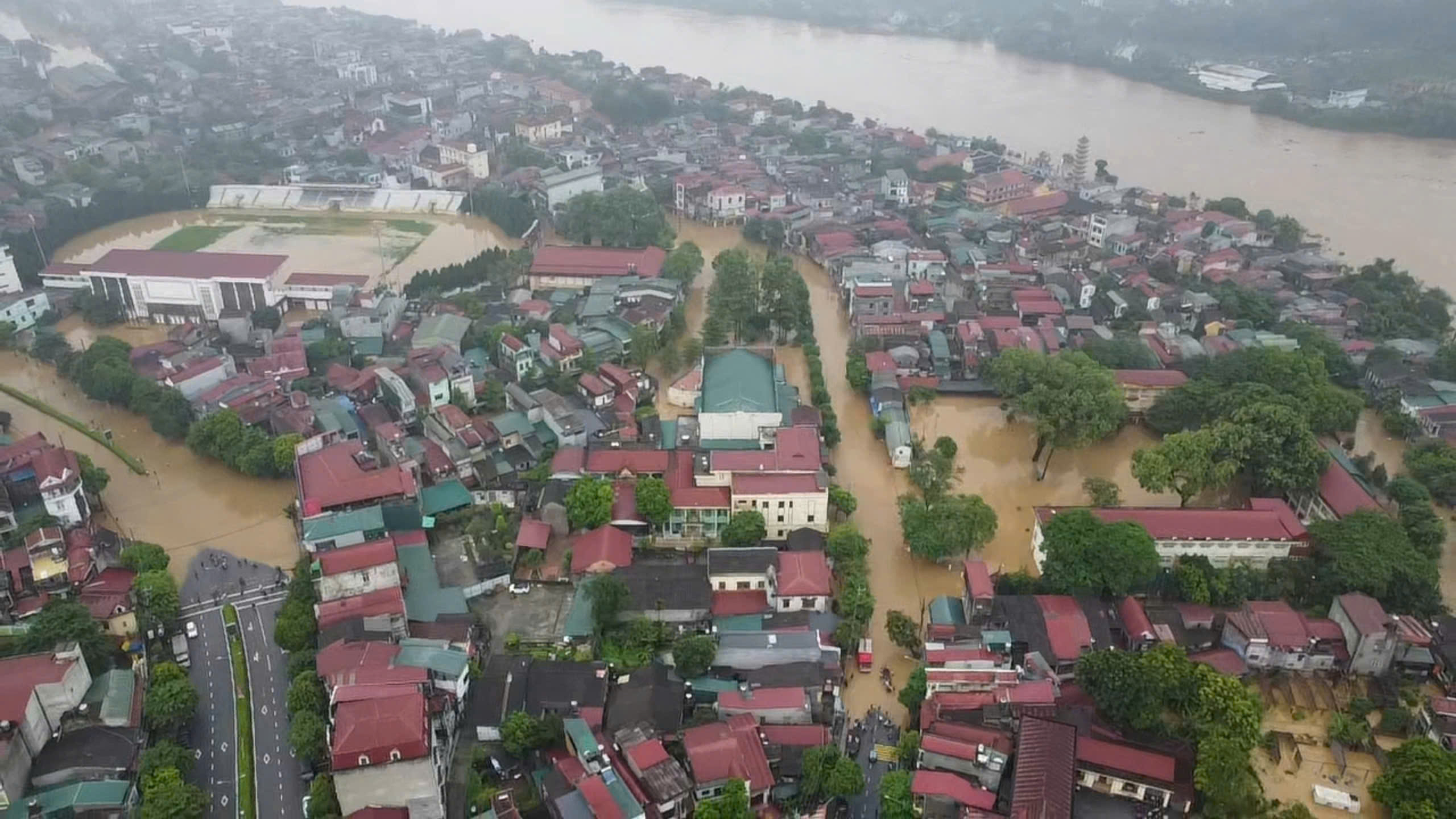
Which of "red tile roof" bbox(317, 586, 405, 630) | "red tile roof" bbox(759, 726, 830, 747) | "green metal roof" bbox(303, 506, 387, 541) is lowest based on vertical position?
"red tile roof" bbox(759, 726, 830, 747)

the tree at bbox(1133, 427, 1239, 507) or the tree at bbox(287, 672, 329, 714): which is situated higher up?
the tree at bbox(1133, 427, 1239, 507)

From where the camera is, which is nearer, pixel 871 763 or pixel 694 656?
pixel 871 763

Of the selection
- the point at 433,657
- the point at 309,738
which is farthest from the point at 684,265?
the point at 309,738

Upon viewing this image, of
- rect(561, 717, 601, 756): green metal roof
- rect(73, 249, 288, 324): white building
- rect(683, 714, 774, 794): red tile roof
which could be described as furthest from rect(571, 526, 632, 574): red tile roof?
rect(73, 249, 288, 324): white building

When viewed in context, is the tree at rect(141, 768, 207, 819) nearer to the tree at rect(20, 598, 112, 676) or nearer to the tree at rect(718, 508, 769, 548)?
the tree at rect(20, 598, 112, 676)

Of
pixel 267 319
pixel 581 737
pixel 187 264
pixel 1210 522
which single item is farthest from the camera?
pixel 187 264

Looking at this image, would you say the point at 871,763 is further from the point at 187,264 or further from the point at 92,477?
the point at 187,264
